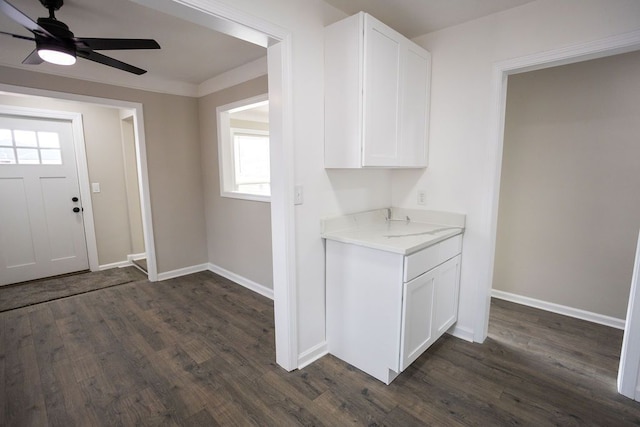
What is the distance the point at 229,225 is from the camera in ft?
12.6

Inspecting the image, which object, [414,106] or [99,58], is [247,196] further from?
[414,106]

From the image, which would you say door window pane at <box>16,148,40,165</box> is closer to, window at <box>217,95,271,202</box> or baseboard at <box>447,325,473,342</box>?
window at <box>217,95,271,202</box>

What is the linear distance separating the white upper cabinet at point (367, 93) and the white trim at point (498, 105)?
1.95 ft

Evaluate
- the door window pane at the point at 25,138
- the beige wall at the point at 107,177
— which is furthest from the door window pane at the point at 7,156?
the beige wall at the point at 107,177

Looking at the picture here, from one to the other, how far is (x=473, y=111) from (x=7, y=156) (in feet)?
16.4

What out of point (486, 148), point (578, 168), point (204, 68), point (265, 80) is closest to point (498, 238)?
point (578, 168)

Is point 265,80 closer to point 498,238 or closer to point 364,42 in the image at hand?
point 364,42

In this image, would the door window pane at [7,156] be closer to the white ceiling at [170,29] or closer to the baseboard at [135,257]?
the white ceiling at [170,29]

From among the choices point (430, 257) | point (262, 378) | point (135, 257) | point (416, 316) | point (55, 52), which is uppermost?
point (55, 52)

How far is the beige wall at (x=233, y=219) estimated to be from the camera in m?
3.34

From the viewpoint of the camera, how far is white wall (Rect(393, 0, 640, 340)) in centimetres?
203

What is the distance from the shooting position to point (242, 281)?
3719 millimetres

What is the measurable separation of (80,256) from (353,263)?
4102mm

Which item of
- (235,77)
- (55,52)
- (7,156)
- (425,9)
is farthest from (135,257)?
(425,9)
